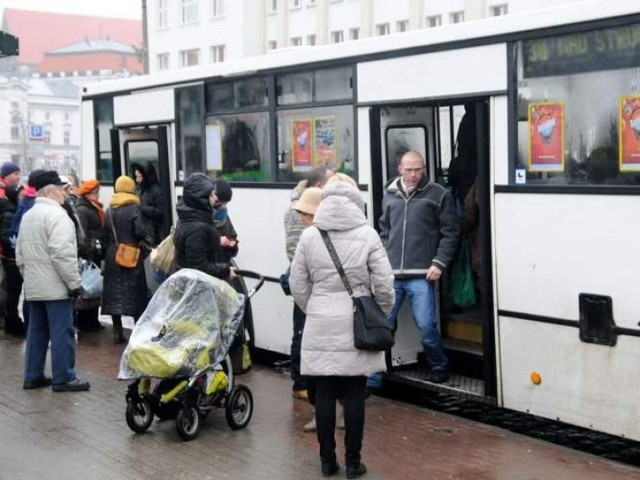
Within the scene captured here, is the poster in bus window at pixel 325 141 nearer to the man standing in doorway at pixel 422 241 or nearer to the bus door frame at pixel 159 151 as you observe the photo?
the man standing in doorway at pixel 422 241

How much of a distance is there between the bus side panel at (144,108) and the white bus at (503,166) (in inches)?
40.2

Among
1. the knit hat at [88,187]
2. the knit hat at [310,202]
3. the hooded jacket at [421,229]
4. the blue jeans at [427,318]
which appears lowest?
the blue jeans at [427,318]

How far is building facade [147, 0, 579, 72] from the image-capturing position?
163 ft

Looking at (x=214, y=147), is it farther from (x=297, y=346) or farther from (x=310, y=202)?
(x=310, y=202)

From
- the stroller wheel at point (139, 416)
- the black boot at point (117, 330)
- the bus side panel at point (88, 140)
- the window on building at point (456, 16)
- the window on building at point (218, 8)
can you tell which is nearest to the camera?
the stroller wheel at point (139, 416)

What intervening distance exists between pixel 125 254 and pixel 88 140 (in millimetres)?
2386

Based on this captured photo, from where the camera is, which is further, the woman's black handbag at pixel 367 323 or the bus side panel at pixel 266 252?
the bus side panel at pixel 266 252

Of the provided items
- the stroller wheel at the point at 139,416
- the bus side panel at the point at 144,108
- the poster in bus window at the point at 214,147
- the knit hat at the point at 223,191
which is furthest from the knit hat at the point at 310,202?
the bus side panel at the point at 144,108

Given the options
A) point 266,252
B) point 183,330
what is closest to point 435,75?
point 183,330

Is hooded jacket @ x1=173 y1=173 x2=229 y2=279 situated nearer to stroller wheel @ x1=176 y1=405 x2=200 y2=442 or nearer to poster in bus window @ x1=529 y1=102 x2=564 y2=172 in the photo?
stroller wheel @ x1=176 y1=405 x2=200 y2=442

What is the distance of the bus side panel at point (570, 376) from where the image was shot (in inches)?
258

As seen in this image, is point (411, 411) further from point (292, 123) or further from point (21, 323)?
point (21, 323)

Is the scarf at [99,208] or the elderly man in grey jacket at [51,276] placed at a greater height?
the scarf at [99,208]

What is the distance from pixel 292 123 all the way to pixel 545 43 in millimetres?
2864
